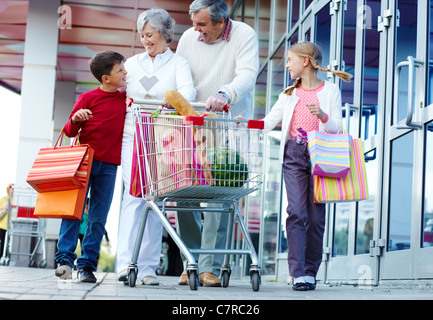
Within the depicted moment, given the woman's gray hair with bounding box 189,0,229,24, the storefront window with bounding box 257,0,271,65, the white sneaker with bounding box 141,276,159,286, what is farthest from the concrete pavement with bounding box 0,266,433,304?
the storefront window with bounding box 257,0,271,65

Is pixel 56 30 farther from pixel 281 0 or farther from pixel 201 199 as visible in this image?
pixel 201 199

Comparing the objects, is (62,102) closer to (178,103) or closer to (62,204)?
(62,204)

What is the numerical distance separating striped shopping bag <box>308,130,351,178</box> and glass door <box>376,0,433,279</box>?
593mm

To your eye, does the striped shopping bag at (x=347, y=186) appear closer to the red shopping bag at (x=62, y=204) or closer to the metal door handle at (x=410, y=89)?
the metal door handle at (x=410, y=89)

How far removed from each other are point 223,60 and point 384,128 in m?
1.40

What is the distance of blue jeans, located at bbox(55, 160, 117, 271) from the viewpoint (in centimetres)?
427

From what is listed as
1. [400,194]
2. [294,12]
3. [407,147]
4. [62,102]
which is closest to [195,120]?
[407,147]

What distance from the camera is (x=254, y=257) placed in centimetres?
372

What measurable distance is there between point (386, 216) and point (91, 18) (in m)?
10.1

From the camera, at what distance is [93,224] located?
4.32 metres

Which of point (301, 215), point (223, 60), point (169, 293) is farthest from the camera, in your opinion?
point (223, 60)

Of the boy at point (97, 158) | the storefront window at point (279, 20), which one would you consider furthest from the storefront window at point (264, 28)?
the boy at point (97, 158)

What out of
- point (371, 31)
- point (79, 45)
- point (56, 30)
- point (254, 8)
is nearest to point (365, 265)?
point (371, 31)

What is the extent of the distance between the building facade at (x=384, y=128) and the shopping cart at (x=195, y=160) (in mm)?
1269
